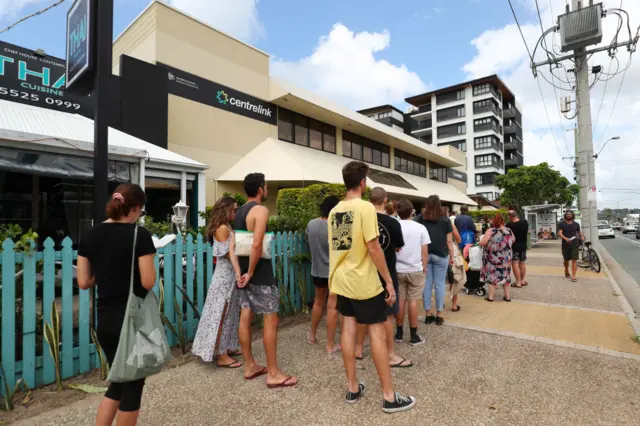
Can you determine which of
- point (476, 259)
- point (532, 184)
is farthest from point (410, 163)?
point (476, 259)

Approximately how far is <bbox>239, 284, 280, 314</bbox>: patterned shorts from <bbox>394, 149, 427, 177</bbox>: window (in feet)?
71.4

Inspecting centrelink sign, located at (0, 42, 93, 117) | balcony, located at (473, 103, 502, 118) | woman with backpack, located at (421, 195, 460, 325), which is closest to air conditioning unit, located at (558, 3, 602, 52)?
woman with backpack, located at (421, 195, 460, 325)

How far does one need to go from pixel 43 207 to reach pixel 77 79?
8586 mm

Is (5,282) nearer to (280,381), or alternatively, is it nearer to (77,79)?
(77,79)

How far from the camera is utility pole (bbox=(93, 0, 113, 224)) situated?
2.80 meters

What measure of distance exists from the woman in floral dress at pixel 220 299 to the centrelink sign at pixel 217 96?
950cm

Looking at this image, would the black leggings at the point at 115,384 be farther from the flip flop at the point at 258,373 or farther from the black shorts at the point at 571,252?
the black shorts at the point at 571,252

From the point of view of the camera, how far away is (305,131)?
16.2 m

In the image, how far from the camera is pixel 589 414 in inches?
103

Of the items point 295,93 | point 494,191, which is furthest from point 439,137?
point 295,93

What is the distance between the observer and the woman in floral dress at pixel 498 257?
6137 millimetres

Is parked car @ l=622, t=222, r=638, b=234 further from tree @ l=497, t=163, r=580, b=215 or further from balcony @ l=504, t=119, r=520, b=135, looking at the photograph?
balcony @ l=504, t=119, r=520, b=135

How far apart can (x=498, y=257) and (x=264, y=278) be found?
15.8ft

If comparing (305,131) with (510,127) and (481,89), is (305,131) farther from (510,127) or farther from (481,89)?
(510,127)
